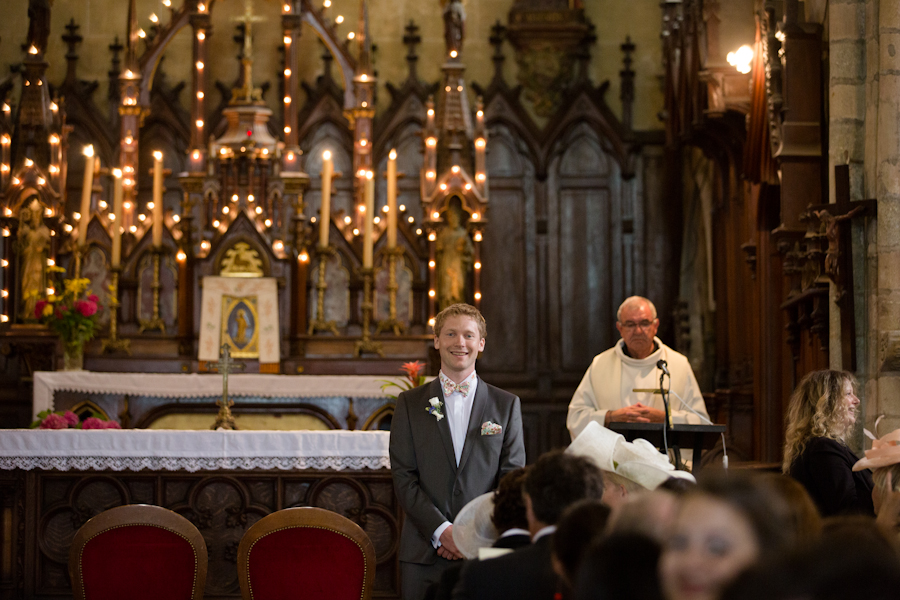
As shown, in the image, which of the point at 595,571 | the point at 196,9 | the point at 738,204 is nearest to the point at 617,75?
the point at 738,204

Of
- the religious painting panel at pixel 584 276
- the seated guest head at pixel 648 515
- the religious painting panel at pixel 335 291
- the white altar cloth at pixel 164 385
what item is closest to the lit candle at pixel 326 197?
the religious painting panel at pixel 335 291

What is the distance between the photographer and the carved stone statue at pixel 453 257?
9367 mm

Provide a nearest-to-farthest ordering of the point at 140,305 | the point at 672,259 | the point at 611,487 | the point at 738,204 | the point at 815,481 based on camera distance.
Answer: the point at 611,487
the point at 815,481
the point at 738,204
the point at 140,305
the point at 672,259

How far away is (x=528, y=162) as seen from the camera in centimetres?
1142

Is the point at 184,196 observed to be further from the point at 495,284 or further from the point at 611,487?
the point at 611,487

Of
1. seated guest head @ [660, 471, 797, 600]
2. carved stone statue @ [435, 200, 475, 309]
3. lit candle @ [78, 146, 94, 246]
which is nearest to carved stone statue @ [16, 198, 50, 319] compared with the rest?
lit candle @ [78, 146, 94, 246]

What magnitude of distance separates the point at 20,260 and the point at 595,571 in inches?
341

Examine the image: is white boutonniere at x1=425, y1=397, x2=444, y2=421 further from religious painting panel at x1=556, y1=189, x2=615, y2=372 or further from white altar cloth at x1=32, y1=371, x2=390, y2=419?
religious painting panel at x1=556, y1=189, x2=615, y2=372

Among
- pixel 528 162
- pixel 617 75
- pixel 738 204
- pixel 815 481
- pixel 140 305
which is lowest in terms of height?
pixel 815 481

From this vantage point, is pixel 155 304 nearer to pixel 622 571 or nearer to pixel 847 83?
pixel 847 83

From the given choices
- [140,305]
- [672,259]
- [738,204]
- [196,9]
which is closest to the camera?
[738,204]

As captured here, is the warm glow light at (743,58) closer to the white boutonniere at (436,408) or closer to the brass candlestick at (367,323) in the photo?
the brass candlestick at (367,323)

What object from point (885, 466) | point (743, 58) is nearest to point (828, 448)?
point (885, 466)

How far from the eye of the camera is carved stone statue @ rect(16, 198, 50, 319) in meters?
9.42
